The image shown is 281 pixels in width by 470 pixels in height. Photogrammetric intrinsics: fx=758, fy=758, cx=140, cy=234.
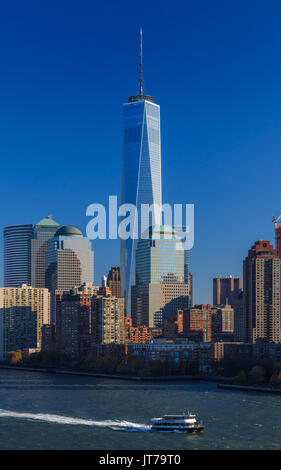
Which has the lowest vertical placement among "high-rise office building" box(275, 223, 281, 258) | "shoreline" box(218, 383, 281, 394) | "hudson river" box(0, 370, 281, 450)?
"shoreline" box(218, 383, 281, 394)

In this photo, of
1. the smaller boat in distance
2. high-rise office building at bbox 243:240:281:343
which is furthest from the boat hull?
high-rise office building at bbox 243:240:281:343

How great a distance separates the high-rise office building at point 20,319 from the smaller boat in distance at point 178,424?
343 ft

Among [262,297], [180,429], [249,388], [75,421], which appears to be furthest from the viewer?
[262,297]

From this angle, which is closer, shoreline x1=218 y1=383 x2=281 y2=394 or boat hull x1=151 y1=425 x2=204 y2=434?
boat hull x1=151 y1=425 x2=204 y2=434

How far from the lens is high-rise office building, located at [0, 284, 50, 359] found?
160750 millimetres

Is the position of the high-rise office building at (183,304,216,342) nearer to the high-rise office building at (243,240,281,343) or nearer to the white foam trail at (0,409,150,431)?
the high-rise office building at (243,240,281,343)

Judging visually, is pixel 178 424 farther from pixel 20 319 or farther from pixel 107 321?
pixel 20 319

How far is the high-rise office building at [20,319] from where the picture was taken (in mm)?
160750

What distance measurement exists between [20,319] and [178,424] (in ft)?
361

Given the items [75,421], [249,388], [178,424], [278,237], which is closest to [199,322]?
[278,237]

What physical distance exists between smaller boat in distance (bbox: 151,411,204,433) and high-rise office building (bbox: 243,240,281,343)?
62558mm

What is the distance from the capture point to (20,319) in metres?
163
